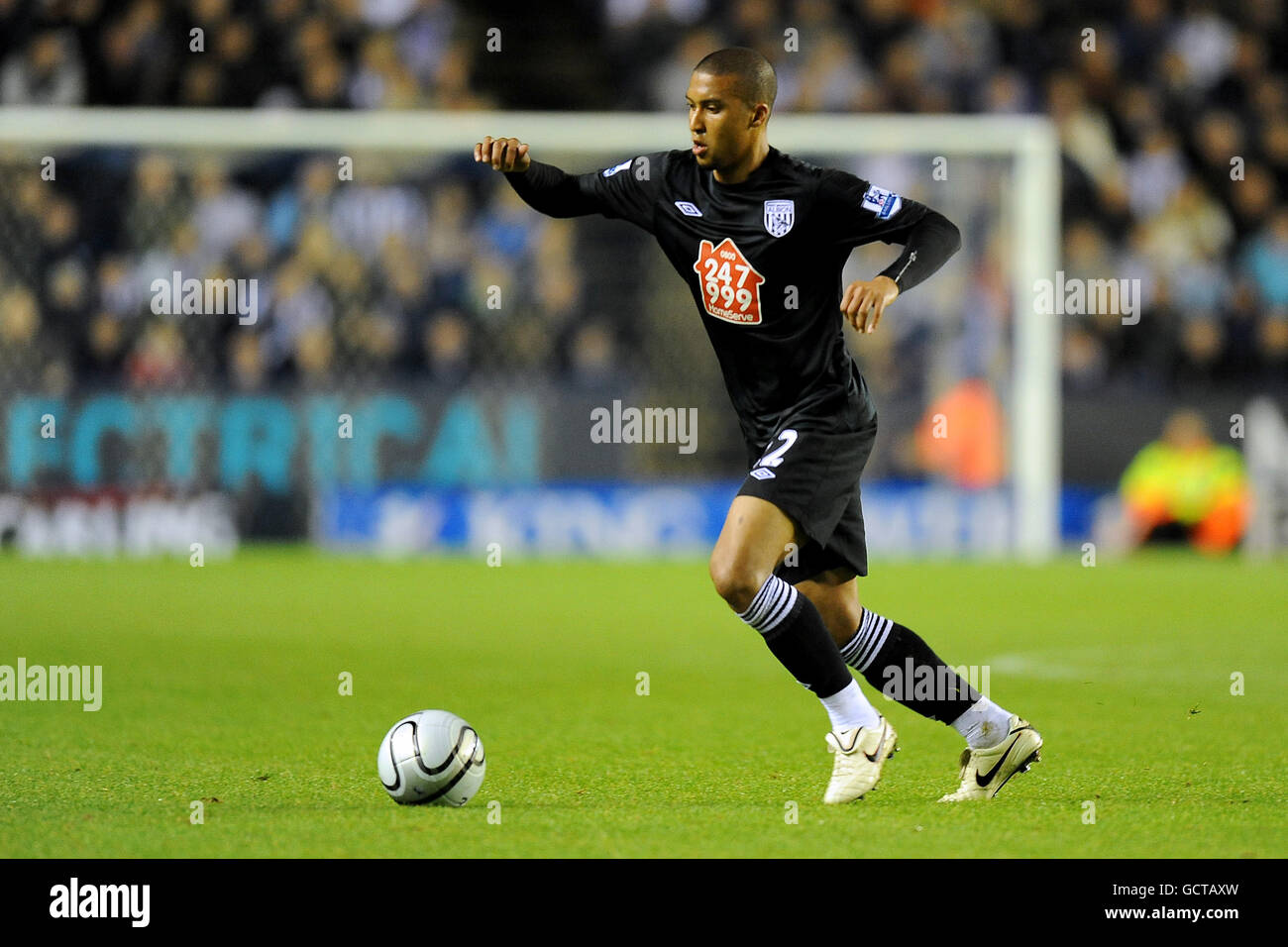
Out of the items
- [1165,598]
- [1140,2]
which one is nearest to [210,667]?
[1165,598]

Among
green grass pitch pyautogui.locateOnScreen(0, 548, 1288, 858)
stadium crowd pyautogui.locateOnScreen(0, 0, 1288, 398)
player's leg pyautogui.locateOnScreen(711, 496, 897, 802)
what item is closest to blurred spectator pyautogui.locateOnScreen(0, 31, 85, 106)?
stadium crowd pyautogui.locateOnScreen(0, 0, 1288, 398)

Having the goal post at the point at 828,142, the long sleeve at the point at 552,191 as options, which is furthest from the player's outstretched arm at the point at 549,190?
the goal post at the point at 828,142

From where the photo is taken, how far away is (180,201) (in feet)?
52.2

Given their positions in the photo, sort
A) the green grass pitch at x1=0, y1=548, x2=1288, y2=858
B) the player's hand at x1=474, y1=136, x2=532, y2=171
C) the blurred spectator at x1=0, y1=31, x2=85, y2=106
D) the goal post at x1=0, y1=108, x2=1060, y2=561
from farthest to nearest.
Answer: the blurred spectator at x1=0, y1=31, x2=85, y2=106
the goal post at x1=0, y1=108, x2=1060, y2=561
the player's hand at x1=474, y1=136, x2=532, y2=171
the green grass pitch at x1=0, y1=548, x2=1288, y2=858

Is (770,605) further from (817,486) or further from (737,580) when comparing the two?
(817,486)

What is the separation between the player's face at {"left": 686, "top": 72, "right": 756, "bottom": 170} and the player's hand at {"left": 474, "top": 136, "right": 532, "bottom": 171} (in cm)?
53

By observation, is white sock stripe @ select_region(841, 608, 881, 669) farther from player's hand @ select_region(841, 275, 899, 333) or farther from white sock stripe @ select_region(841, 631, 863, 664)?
player's hand @ select_region(841, 275, 899, 333)

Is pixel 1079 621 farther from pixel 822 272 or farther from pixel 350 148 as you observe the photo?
pixel 350 148

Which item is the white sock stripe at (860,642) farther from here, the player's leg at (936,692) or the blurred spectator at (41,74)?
the blurred spectator at (41,74)

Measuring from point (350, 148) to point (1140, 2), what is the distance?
28.6 feet

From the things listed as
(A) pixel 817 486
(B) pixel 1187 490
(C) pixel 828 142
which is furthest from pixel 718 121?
(B) pixel 1187 490

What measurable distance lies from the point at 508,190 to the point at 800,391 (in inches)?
440

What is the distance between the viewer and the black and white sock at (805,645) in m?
5.06

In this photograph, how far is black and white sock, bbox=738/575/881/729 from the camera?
16.6 ft
